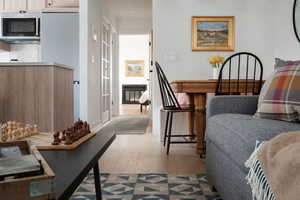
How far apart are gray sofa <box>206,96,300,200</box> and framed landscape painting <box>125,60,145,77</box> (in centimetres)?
1090

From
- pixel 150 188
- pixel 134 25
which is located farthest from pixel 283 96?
pixel 134 25

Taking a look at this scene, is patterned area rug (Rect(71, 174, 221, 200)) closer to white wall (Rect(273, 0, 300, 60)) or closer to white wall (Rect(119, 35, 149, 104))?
white wall (Rect(273, 0, 300, 60))

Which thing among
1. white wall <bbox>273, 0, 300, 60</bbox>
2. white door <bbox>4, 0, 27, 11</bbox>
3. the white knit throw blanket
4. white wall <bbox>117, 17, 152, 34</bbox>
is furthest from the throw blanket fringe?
white wall <bbox>117, 17, 152, 34</bbox>

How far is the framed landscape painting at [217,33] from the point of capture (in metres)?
4.59

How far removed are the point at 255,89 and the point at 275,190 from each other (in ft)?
7.78

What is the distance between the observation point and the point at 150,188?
6.66 feet

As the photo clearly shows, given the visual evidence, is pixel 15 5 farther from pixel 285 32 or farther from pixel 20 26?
pixel 285 32

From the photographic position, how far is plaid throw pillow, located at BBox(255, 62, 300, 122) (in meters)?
A: 1.64

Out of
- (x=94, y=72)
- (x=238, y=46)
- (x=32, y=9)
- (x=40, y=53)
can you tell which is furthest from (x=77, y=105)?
(x=238, y=46)

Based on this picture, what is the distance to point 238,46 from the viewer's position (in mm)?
4602

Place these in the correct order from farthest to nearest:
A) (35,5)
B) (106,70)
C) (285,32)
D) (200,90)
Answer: (106,70)
(35,5)
(285,32)
(200,90)

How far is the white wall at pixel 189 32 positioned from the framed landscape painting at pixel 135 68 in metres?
8.34

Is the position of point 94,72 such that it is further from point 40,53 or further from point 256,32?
point 256,32

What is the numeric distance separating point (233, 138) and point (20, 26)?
4.39 m
